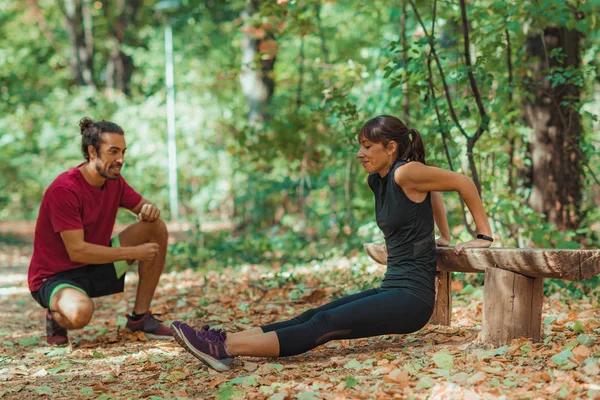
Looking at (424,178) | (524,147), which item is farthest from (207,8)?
(424,178)

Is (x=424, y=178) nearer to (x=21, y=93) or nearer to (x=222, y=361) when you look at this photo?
(x=222, y=361)

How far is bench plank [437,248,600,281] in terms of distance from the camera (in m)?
3.43

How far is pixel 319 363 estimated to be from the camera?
389cm

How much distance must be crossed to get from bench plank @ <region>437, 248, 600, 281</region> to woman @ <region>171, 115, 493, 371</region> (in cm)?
10

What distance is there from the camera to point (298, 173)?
10016 mm

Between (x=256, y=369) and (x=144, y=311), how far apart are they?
62.3 inches

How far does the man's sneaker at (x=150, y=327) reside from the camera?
4996mm

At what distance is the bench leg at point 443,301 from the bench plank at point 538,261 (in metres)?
0.50

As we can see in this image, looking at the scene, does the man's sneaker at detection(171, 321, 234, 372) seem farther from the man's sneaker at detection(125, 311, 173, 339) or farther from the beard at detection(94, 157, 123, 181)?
the beard at detection(94, 157, 123, 181)

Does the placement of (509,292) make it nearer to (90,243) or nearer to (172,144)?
(90,243)

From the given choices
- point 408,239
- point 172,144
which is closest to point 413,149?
point 408,239

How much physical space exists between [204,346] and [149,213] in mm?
1597

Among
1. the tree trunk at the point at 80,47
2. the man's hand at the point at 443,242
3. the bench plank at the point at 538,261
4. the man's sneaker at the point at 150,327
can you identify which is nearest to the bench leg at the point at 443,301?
the man's hand at the point at 443,242

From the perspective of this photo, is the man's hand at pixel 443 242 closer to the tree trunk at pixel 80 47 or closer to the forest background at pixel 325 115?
the forest background at pixel 325 115
